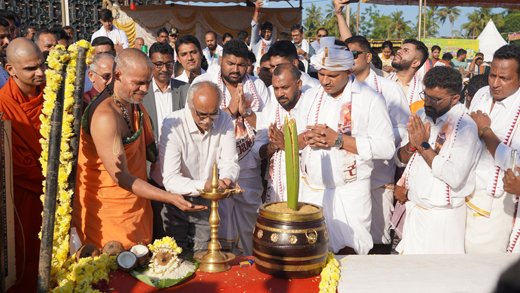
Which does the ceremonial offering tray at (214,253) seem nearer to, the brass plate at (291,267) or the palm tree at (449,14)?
the brass plate at (291,267)

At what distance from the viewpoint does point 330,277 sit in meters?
2.27

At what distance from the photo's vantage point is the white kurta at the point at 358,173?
134 inches

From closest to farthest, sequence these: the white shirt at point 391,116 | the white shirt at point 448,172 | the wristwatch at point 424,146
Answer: the white shirt at point 448,172 → the wristwatch at point 424,146 → the white shirt at point 391,116

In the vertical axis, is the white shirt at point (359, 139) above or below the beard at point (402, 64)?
below

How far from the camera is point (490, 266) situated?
248 cm

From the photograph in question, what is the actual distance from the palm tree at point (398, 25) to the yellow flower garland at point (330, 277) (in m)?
61.2

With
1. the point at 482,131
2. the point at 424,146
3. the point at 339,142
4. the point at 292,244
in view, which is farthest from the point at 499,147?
the point at 292,244

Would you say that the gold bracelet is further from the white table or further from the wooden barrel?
the wooden barrel

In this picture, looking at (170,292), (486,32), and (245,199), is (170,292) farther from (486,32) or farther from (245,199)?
(486,32)

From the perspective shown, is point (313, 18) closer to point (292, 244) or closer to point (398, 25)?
point (398, 25)

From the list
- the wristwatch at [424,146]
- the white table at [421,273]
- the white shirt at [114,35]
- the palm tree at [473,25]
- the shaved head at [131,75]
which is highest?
the palm tree at [473,25]

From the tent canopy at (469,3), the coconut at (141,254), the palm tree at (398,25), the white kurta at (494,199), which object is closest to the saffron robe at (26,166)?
the coconut at (141,254)

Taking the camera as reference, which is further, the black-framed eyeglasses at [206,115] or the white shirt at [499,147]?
the white shirt at [499,147]

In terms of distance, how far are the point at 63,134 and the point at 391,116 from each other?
319 centimetres
